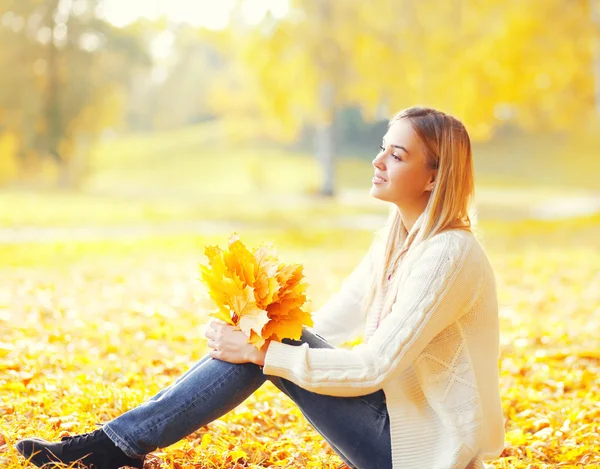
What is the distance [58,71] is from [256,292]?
67.3ft

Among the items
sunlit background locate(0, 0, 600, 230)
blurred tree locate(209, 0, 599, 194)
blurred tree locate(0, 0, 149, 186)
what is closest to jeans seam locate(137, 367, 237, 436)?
sunlit background locate(0, 0, 600, 230)

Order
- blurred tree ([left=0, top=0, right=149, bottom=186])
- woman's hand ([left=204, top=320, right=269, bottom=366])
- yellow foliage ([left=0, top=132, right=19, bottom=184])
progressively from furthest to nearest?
yellow foliage ([left=0, top=132, right=19, bottom=184]) < blurred tree ([left=0, top=0, right=149, bottom=186]) < woman's hand ([left=204, top=320, right=269, bottom=366])

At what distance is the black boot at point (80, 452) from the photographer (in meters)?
2.28

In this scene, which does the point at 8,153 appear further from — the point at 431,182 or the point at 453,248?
the point at 453,248

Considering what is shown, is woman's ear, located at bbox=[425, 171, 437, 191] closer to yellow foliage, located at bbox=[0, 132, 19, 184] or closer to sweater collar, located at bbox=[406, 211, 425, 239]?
sweater collar, located at bbox=[406, 211, 425, 239]

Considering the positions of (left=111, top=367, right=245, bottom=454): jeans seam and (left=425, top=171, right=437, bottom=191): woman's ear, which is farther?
(left=425, top=171, right=437, bottom=191): woman's ear

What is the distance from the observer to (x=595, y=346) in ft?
16.0

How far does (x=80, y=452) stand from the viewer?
2.29m

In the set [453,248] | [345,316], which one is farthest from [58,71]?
[453,248]

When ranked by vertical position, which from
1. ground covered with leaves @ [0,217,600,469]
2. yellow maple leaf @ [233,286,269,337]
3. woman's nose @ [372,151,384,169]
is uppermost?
woman's nose @ [372,151,384,169]

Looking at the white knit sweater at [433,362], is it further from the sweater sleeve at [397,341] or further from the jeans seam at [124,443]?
the jeans seam at [124,443]

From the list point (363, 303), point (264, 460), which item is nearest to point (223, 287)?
point (363, 303)

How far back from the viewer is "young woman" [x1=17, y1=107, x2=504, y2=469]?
212 centimetres

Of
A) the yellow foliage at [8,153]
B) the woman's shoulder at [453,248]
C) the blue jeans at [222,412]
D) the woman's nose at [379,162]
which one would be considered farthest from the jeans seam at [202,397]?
the yellow foliage at [8,153]
